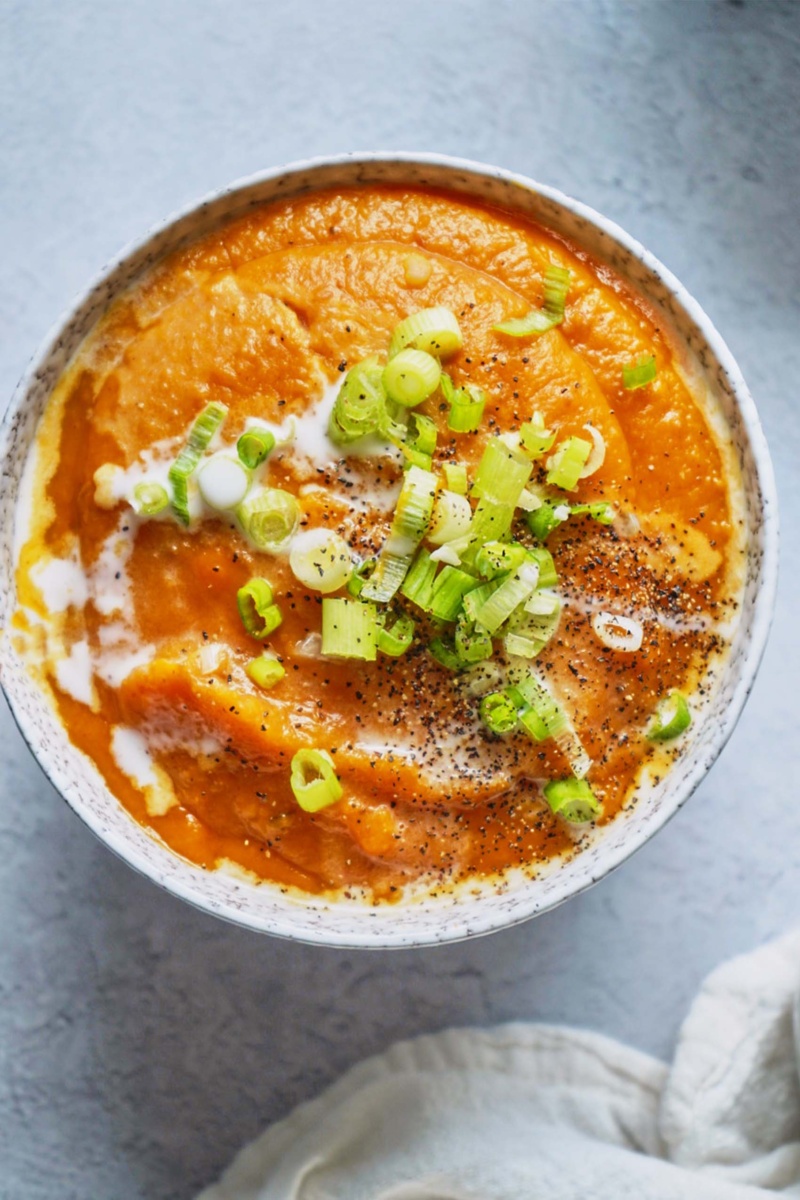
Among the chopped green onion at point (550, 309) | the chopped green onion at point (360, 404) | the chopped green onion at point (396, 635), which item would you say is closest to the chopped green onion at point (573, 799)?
the chopped green onion at point (396, 635)

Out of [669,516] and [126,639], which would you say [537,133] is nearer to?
[669,516]

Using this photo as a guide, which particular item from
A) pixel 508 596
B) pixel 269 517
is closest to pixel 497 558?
pixel 508 596

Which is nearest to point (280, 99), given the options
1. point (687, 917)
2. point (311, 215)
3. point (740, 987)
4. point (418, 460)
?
point (311, 215)

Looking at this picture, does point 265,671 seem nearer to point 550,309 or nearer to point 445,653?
point 445,653

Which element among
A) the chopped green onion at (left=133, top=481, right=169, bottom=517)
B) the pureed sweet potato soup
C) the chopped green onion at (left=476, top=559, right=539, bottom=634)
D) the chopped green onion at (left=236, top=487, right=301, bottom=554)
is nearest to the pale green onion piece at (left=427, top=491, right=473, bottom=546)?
the pureed sweet potato soup

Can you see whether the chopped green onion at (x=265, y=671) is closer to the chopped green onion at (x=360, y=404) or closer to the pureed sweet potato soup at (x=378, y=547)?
the pureed sweet potato soup at (x=378, y=547)
